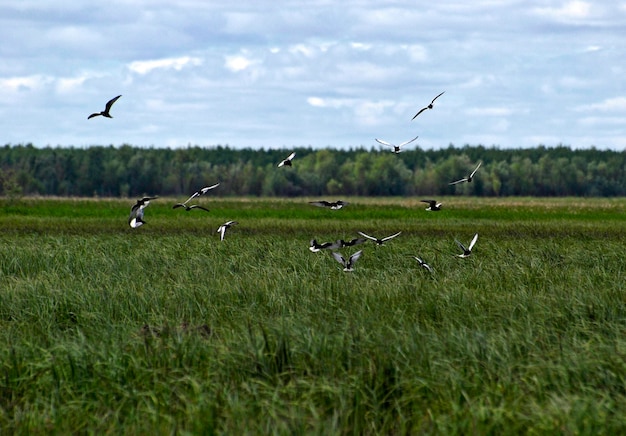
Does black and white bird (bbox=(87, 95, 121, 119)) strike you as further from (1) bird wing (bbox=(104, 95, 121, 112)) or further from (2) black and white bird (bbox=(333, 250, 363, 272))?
(2) black and white bird (bbox=(333, 250, 363, 272))

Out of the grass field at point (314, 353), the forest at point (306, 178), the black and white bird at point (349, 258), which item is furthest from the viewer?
the forest at point (306, 178)

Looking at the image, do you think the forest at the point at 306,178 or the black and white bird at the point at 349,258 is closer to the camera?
the black and white bird at the point at 349,258

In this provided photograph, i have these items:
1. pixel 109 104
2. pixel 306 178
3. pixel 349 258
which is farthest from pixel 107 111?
pixel 306 178

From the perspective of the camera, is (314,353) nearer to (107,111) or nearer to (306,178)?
(107,111)

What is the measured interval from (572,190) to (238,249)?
516ft

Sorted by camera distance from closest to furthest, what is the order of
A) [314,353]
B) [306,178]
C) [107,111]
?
1. [314,353]
2. [107,111]
3. [306,178]

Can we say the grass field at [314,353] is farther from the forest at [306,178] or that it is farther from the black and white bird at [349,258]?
the forest at [306,178]

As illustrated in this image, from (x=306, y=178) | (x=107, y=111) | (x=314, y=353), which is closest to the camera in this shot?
(x=314, y=353)

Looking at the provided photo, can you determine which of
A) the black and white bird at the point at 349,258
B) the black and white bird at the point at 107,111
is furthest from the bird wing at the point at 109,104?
the black and white bird at the point at 349,258

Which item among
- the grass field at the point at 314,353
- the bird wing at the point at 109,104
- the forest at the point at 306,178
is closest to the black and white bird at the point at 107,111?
the bird wing at the point at 109,104

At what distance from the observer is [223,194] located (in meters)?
161

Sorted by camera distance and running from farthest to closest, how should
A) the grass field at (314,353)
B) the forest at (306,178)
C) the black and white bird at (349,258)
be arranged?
the forest at (306,178) → the black and white bird at (349,258) → the grass field at (314,353)

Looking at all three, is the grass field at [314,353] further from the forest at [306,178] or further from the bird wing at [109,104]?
the forest at [306,178]

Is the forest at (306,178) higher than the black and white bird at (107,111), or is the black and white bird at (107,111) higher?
the black and white bird at (107,111)
